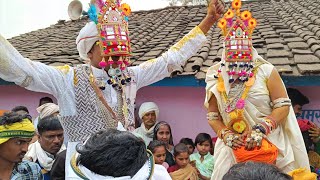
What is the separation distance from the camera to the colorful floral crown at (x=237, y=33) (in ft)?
10.5

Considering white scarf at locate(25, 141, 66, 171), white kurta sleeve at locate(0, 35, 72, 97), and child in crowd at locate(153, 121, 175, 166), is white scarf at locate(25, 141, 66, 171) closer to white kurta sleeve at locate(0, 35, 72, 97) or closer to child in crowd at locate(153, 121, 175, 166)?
white kurta sleeve at locate(0, 35, 72, 97)

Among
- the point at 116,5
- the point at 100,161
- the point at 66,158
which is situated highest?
the point at 116,5

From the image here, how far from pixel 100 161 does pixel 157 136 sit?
3609mm

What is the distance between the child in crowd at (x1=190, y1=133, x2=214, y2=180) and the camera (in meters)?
4.85

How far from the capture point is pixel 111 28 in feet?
8.87

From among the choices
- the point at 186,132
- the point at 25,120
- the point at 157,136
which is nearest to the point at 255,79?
the point at 25,120

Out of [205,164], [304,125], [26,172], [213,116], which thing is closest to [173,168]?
[205,164]

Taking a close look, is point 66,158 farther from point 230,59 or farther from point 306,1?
point 306,1

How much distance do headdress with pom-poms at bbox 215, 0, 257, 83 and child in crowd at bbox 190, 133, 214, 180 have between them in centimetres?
189

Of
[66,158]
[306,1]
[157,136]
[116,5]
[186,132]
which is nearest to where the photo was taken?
[66,158]

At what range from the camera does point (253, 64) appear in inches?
125

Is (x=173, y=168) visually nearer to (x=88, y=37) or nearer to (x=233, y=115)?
(x=233, y=115)

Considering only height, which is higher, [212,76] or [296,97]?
[212,76]

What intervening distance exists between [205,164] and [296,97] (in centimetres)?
131
